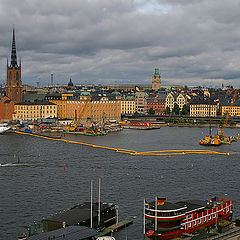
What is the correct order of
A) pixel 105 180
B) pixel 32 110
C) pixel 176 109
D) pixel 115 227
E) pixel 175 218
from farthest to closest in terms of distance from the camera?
pixel 176 109 → pixel 32 110 → pixel 105 180 → pixel 115 227 → pixel 175 218

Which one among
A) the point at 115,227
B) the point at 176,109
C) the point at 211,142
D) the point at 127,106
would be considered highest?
the point at 127,106

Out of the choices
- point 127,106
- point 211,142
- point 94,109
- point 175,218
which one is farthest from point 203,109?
point 175,218

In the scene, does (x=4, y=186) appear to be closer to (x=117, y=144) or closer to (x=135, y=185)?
(x=135, y=185)

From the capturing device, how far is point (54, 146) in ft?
147

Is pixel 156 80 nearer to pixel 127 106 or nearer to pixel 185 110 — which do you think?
pixel 127 106

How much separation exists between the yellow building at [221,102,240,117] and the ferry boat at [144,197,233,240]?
67.7 m

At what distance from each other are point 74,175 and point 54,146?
15975 millimetres

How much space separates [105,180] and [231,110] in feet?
204

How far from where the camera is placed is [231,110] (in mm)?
86000

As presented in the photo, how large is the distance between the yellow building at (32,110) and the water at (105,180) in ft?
101

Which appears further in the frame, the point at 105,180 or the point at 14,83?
the point at 14,83

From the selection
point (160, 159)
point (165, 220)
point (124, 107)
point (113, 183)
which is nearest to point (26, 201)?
point (113, 183)

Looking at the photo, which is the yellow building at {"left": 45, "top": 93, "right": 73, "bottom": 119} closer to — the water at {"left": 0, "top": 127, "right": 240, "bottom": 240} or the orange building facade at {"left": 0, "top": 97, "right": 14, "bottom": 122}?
the orange building facade at {"left": 0, "top": 97, "right": 14, "bottom": 122}

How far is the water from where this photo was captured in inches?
826
